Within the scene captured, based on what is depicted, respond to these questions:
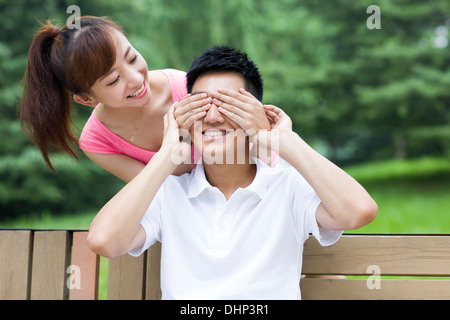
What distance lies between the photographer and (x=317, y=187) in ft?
6.46

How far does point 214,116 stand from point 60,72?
813mm

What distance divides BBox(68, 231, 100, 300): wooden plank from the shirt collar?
627mm

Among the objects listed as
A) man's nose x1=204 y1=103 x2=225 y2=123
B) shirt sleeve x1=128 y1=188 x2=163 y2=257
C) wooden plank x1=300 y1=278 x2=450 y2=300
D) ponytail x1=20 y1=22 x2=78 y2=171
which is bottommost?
wooden plank x1=300 y1=278 x2=450 y2=300

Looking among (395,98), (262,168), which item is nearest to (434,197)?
(395,98)

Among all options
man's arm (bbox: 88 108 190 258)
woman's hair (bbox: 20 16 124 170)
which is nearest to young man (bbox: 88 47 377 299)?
man's arm (bbox: 88 108 190 258)

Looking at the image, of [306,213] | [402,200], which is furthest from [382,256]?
[402,200]

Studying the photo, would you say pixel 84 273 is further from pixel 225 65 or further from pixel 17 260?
pixel 225 65

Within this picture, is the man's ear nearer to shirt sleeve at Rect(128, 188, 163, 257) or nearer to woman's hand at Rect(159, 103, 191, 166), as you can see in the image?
woman's hand at Rect(159, 103, 191, 166)

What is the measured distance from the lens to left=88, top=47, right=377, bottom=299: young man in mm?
2025

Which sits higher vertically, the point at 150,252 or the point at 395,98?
the point at 395,98

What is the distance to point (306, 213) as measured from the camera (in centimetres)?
209

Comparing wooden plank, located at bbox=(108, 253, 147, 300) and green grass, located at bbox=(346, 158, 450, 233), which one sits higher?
green grass, located at bbox=(346, 158, 450, 233)
